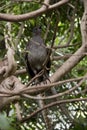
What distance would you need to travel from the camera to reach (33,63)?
3312mm

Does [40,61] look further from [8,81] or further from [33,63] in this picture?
[8,81]

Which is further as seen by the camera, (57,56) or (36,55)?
(36,55)

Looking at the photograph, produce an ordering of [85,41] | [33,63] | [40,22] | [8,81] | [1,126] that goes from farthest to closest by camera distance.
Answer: [33,63]
[40,22]
[85,41]
[8,81]
[1,126]

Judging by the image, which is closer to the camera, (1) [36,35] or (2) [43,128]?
(2) [43,128]

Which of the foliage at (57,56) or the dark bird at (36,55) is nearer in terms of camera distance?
the foliage at (57,56)

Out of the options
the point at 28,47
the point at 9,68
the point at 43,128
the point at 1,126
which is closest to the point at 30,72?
the point at 28,47

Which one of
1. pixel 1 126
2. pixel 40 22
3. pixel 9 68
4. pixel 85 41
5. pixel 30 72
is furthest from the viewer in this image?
pixel 40 22

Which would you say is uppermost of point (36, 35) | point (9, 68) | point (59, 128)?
point (9, 68)

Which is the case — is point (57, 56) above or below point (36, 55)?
above

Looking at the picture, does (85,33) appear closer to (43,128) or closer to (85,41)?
(85,41)

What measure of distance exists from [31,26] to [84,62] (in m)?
0.53

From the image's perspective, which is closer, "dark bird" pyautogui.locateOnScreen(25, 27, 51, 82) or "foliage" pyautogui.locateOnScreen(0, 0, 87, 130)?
"foliage" pyautogui.locateOnScreen(0, 0, 87, 130)

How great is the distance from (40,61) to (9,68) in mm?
1428

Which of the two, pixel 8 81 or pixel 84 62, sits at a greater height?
pixel 8 81
